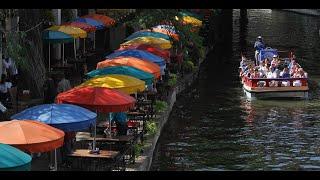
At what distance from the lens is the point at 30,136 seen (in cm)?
1088

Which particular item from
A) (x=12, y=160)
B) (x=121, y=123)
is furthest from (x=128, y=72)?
(x=12, y=160)

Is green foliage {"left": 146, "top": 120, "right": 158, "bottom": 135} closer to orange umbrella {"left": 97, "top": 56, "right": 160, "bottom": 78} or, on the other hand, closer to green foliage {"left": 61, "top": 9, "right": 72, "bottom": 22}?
orange umbrella {"left": 97, "top": 56, "right": 160, "bottom": 78}

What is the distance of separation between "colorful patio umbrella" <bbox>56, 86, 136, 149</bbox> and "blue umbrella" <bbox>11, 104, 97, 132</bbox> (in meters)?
1.40

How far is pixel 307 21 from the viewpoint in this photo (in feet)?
242

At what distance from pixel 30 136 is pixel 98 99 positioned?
3.64m

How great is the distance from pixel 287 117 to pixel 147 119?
696 cm

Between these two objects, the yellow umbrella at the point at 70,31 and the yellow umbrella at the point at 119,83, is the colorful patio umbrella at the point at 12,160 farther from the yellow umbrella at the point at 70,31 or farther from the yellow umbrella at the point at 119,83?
the yellow umbrella at the point at 70,31

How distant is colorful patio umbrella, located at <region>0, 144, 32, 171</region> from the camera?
9219 millimetres

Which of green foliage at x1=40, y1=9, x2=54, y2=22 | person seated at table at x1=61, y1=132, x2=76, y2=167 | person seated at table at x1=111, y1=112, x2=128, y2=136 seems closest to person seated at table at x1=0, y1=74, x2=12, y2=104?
person seated at table at x1=111, y1=112, x2=128, y2=136

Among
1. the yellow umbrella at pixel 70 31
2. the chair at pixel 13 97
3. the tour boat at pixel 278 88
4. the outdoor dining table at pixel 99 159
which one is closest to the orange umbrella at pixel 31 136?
the outdoor dining table at pixel 99 159

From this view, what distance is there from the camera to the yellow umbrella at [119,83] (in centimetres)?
1689

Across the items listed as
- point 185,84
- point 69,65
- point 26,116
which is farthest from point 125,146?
point 185,84

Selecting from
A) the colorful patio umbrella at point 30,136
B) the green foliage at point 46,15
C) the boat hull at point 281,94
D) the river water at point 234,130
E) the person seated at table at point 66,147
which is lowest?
the river water at point 234,130

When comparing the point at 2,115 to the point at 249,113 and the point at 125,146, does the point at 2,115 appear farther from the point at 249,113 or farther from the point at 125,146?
the point at 249,113
